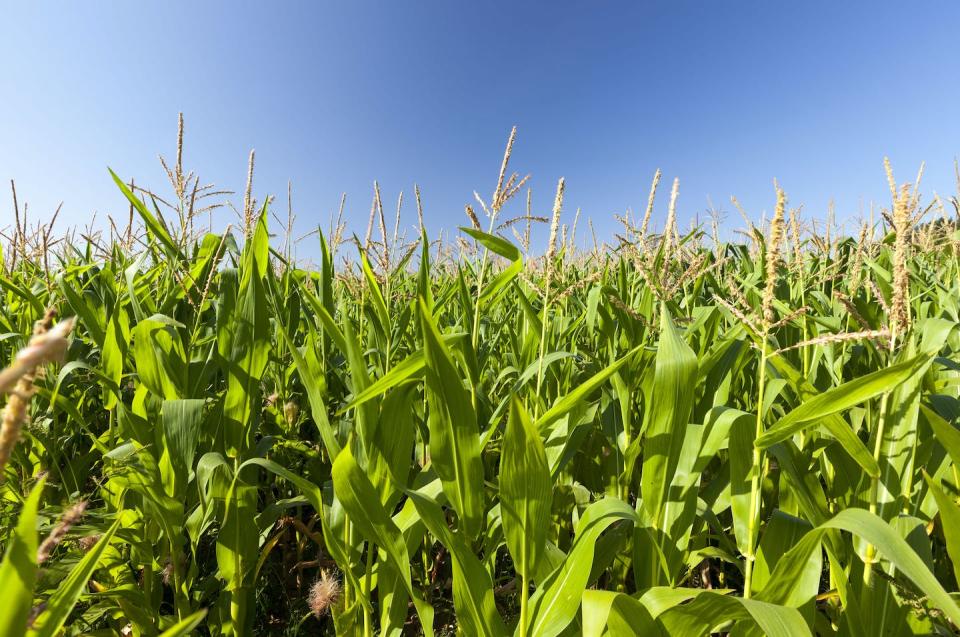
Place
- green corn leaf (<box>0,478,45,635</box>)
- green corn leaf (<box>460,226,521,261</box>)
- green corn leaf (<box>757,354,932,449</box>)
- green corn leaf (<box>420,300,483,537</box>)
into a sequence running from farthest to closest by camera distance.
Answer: green corn leaf (<box>460,226,521,261</box>) < green corn leaf (<box>420,300,483,537</box>) < green corn leaf (<box>757,354,932,449</box>) < green corn leaf (<box>0,478,45,635</box>)

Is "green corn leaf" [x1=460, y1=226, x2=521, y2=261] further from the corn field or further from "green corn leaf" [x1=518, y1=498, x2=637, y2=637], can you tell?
"green corn leaf" [x1=518, y1=498, x2=637, y2=637]

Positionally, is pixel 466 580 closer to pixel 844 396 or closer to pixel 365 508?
pixel 365 508

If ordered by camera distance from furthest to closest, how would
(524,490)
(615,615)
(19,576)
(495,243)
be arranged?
(495,243)
(524,490)
(615,615)
(19,576)

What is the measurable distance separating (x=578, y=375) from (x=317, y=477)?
3.13 ft

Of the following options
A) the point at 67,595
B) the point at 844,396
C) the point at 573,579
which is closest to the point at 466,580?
the point at 573,579

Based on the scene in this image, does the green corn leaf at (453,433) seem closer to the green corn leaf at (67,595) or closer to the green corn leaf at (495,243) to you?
the green corn leaf at (495,243)

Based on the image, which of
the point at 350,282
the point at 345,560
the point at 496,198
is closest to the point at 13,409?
the point at 345,560

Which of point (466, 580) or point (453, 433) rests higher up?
point (453, 433)

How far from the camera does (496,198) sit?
121 centimetres

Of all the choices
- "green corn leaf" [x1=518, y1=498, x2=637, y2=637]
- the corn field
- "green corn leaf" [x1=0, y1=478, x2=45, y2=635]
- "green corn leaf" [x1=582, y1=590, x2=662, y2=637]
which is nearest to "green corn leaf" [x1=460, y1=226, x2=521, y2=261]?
the corn field

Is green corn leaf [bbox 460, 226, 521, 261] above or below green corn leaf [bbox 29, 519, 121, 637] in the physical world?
above

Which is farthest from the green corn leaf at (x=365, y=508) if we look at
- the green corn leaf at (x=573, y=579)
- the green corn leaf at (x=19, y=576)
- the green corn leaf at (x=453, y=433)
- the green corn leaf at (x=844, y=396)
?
the green corn leaf at (x=844, y=396)

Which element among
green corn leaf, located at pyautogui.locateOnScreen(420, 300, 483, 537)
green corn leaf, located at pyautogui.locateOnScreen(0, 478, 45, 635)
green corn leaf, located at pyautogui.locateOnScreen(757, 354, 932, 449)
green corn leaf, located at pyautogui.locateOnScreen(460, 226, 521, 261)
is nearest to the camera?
green corn leaf, located at pyautogui.locateOnScreen(0, 478, 45, 635)

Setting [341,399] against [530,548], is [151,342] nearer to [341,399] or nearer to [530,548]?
[341,399]
